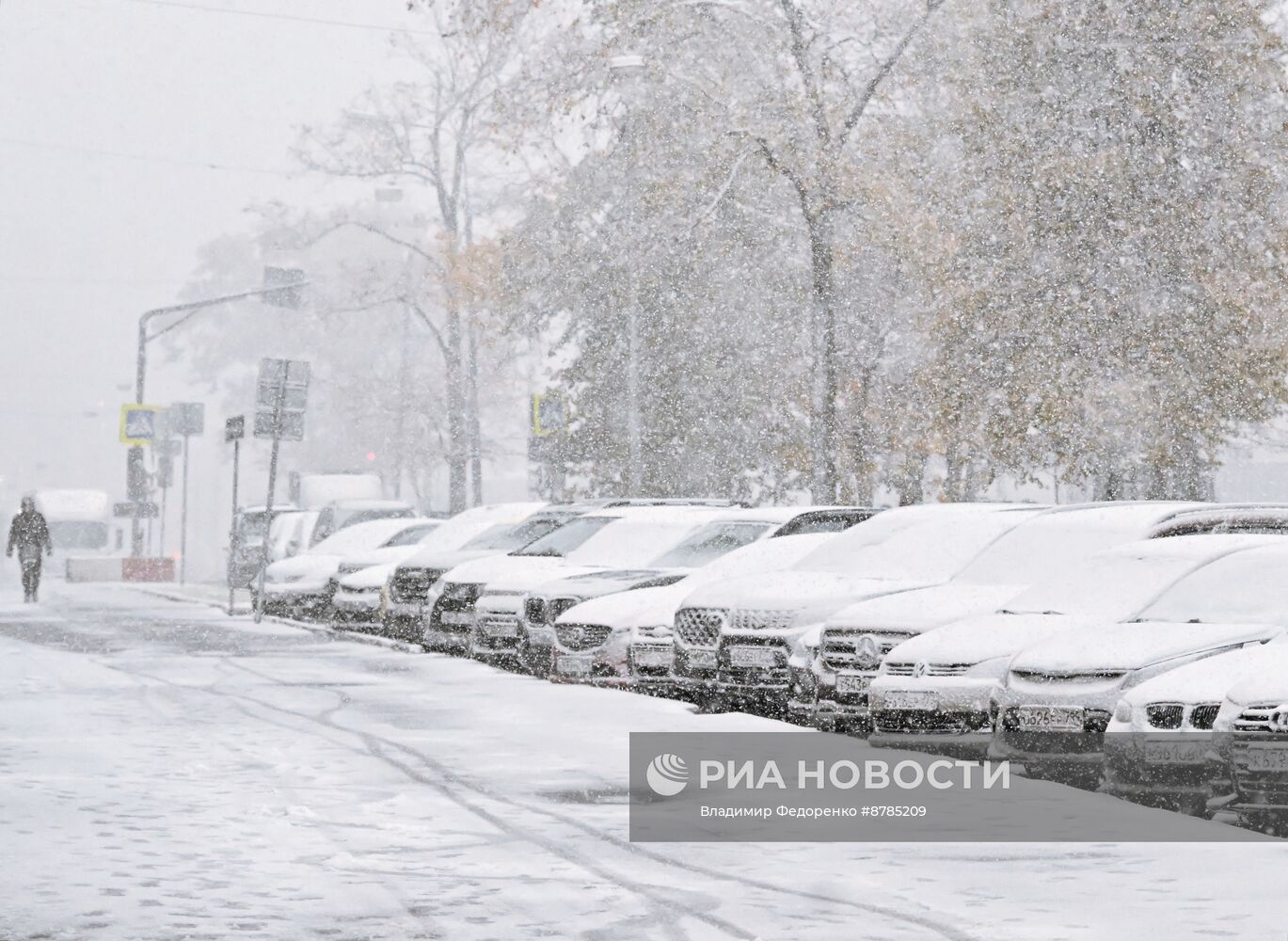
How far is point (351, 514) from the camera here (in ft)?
121

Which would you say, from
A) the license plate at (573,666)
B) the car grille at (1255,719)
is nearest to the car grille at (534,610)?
the license plate at (573,666)

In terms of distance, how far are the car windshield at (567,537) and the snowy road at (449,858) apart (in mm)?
7973

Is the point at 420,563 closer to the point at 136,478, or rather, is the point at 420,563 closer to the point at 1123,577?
the point at 1123,577

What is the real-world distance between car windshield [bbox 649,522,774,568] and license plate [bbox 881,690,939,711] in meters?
7.32

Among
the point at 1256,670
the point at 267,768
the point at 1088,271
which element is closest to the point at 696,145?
the point at 1088,271


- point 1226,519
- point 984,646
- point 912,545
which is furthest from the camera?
point 912,545

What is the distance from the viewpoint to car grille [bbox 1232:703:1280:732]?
10.2 meters

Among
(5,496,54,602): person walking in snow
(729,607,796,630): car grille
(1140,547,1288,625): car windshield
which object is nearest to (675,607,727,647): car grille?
(729,607,796,630): car grille

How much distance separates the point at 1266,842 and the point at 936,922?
2791 mm

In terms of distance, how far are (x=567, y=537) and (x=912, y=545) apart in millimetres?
7718

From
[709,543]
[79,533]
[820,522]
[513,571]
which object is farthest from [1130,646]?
[79,533]

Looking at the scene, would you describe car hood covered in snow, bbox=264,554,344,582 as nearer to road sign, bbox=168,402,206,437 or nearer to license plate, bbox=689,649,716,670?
license plate, bbox=689,649,716,670

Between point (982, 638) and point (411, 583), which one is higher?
point (411, 583)

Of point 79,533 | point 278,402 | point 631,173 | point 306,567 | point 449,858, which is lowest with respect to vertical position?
point 449,858
